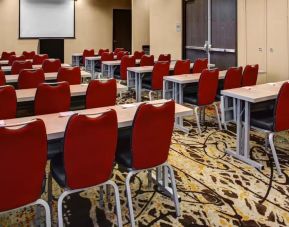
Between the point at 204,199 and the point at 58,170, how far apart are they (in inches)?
54.0

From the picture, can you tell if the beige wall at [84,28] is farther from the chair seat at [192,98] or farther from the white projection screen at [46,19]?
the chair seat at [192,98]

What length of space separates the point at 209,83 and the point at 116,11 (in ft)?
34.3

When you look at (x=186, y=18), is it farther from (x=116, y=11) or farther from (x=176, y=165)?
(x=176, y=165)

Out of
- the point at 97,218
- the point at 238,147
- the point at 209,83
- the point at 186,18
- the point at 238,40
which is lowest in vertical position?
the point at 97,218

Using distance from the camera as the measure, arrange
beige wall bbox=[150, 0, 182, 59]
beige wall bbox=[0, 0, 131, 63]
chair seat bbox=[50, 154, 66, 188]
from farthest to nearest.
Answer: beige wall bbox=[0, 0, 131, 63], beige wall bbox=[150, 0, 182, 59], chair seat bbox=[50, 154, 66, 188]

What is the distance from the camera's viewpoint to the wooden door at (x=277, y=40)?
605 cm

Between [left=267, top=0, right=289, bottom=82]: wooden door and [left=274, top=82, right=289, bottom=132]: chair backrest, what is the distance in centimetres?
281

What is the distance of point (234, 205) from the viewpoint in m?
2.91

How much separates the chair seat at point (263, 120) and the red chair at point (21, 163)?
2.50m

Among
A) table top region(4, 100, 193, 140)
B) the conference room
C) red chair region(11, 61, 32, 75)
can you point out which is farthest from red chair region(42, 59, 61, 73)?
table top region(4, 100, 193, 140)

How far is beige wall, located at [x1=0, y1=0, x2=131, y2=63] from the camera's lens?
482 inches

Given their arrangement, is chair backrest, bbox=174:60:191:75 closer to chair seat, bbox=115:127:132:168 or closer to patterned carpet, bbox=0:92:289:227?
patterned carpet, bbox=0:92:289:227

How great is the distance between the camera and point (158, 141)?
8.10ft

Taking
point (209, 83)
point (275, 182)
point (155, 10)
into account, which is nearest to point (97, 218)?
point (275, 182)
